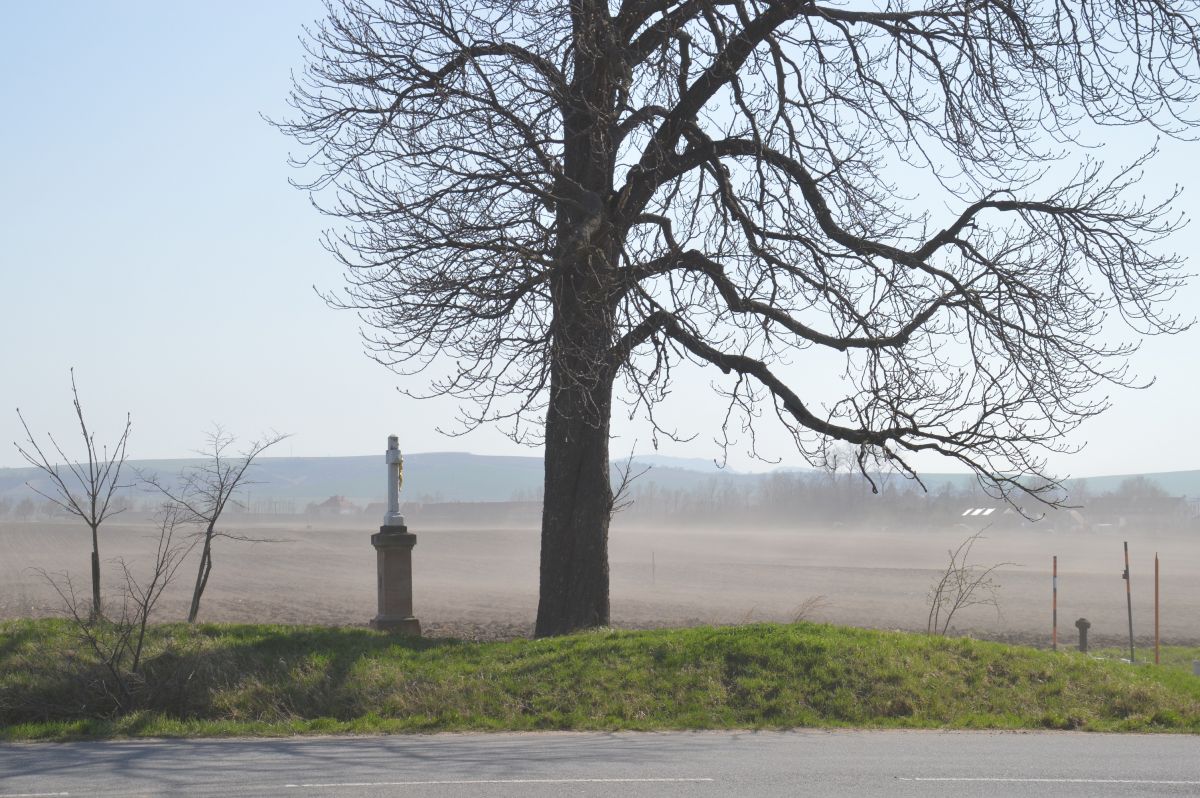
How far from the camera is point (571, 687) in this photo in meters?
12.5

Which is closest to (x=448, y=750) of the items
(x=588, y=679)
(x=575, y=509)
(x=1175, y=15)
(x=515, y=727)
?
(x=515, y=727)

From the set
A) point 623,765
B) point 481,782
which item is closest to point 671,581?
point 623,765

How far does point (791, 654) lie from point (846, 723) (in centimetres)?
138

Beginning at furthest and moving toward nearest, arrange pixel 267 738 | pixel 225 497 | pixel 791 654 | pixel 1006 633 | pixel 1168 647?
pixel 1006 633 → pixel 1168 647 → pixel 225 497 → pixel 791 654 → pixel 267 738

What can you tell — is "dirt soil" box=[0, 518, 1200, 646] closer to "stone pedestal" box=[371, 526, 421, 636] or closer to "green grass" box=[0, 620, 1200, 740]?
"stone pedestal" box=[371, 526, 421, 636]

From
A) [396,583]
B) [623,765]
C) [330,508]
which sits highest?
[396,583]

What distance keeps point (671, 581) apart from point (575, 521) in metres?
40.1

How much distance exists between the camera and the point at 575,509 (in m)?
16.0

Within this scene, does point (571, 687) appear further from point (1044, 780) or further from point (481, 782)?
point (1044, 780)

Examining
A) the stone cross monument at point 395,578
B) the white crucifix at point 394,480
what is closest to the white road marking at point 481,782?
the stone cross monument at point 395,578

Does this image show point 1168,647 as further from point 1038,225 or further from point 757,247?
point 757,247

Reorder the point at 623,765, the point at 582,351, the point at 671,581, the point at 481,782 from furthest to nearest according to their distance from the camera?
the point at 671,581
the point at 582,351
the point at 623,765
the point at 481,782

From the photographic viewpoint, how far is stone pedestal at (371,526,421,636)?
17.0 metres

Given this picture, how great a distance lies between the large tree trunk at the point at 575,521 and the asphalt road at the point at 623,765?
4.78 metres
